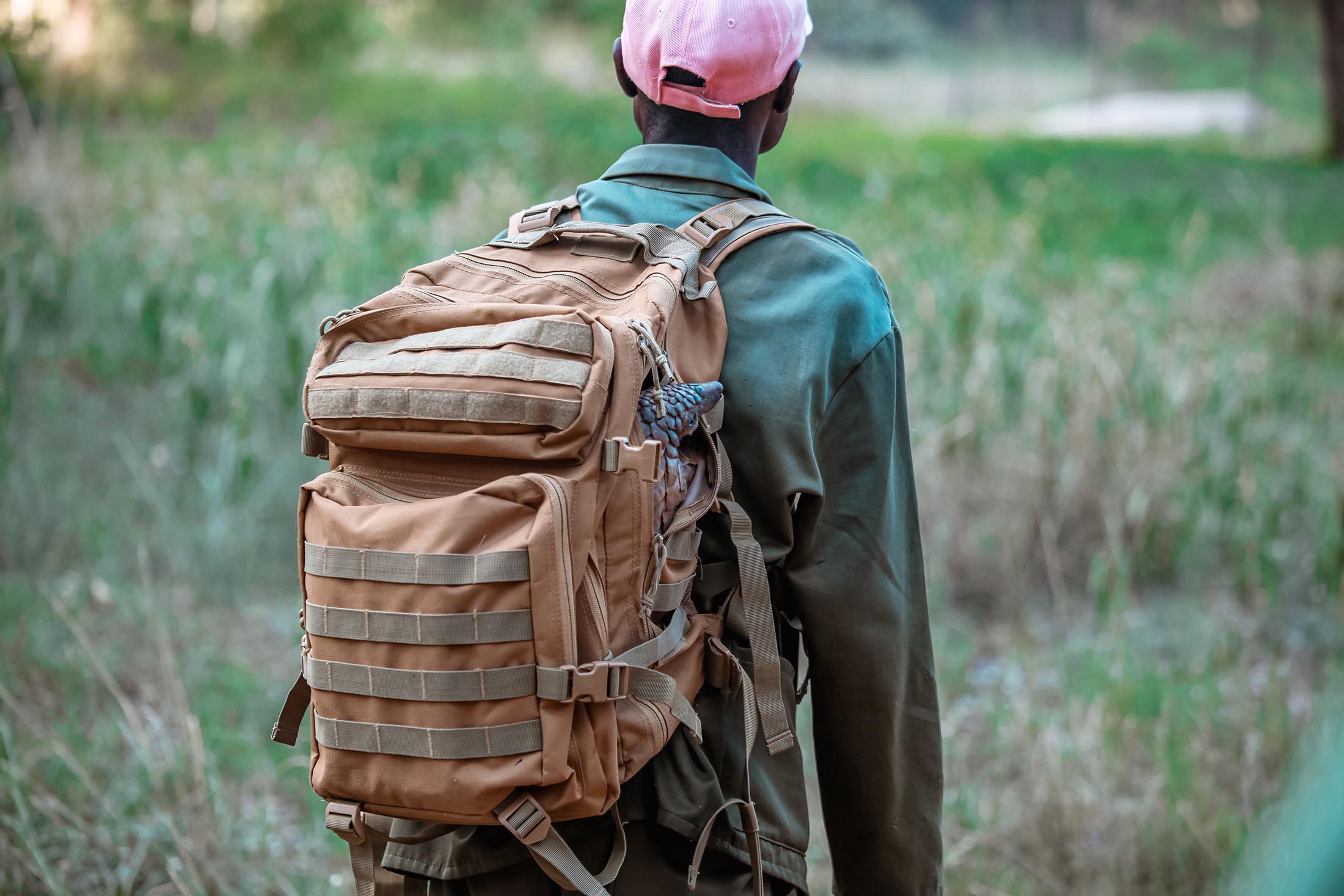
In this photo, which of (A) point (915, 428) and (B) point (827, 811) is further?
(A) point (915, 428)

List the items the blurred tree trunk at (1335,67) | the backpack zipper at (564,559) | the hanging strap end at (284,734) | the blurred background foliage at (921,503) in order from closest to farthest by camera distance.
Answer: the backpack zipper at (564,559) → the hanging strap end at (284,734) → the blurred background foliage at (921,503) → the blurred tree trunk at (1335,67)

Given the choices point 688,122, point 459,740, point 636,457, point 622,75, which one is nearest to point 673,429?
point 636,457

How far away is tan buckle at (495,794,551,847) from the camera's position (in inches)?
50.0

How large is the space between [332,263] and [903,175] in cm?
708

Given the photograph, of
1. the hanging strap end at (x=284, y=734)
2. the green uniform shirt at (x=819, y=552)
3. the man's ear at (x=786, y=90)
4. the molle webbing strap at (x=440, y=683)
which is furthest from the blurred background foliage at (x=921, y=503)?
the man's ear at (x=786, y=90)

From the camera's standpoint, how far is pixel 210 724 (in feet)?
10.5

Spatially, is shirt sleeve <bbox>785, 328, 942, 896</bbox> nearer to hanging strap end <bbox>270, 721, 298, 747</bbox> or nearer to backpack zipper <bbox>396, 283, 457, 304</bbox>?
backpack zipper <bbox>396, 283, 457, 304</bbox>

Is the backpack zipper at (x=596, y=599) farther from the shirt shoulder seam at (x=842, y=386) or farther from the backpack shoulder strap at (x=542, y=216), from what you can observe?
the backpack shoulder strap at (x=542, y=216)

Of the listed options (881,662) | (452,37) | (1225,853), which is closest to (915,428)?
(1225,853)

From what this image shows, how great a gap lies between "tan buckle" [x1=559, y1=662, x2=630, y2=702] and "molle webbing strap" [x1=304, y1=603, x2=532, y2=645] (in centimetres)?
7

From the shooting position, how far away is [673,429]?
1.35m

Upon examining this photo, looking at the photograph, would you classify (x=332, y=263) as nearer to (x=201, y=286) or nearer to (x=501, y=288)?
(x=201, y=286)

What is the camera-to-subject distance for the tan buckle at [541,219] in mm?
1619

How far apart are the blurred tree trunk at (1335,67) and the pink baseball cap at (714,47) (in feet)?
39.9
